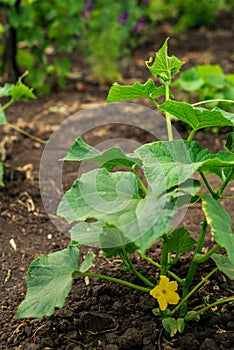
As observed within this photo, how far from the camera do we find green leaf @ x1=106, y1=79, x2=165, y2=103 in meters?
1.84

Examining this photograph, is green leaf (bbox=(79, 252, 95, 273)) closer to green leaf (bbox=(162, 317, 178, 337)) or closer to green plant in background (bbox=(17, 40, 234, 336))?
green plant in background (bbox=(17, 40, 234, 336))

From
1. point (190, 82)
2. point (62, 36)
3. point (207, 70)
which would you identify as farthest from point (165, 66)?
point (62, 36)

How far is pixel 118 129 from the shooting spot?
387cm

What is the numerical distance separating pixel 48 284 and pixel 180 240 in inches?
18.5

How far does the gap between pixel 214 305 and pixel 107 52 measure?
321 cm

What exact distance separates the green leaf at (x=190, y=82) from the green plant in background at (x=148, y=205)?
1.73 m

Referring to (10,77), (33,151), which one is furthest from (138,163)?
(10,77)

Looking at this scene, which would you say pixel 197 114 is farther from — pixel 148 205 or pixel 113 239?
pixel 113 239

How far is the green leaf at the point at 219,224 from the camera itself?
151cm

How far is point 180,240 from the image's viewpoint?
6.26ft

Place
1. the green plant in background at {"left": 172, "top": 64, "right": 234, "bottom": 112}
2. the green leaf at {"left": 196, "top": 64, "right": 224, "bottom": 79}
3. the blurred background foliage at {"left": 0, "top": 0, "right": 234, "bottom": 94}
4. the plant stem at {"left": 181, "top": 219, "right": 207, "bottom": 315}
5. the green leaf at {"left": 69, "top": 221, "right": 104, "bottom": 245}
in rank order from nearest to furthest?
1. the green leaf at {"left": 69, "top": 221, "right": 104, "bottom": 245}
2. the plant stem at {"left": 181, "top": 219, "right": 207, "bottom": 315}
3. the green plant in background at {"left": 172, "top": 64, "right": 234, "bottom": 112}
4. the green leaf at {"left": 196, "top": 64, "right": 224, "bottom": 79}
5. the blurred background foliage at {"left": 0, "top": 0, "right": 234, "bottom": 94}

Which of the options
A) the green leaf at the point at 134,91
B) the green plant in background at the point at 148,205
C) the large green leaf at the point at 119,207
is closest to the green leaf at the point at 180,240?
the green plant in background at the point at 148,205

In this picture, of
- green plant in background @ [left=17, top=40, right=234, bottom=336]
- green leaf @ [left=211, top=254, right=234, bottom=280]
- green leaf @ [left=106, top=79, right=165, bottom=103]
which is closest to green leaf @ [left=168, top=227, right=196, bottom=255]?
green plant in background @ [left=17, top=40, right=234, bottom=336]

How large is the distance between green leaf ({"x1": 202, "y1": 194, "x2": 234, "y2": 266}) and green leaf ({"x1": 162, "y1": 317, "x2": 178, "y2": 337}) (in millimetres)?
447
